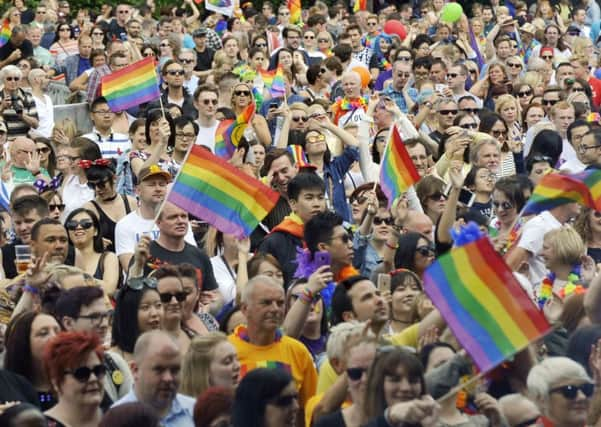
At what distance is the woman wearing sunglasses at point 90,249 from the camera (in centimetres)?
1084

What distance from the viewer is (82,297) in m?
8.45

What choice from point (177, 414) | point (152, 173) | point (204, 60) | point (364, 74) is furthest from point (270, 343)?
point (204, 60)

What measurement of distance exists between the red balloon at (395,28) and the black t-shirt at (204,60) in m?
3.50

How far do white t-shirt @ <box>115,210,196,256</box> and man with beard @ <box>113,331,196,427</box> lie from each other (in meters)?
3.67

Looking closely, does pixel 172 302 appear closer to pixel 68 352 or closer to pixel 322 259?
pixel 322 259

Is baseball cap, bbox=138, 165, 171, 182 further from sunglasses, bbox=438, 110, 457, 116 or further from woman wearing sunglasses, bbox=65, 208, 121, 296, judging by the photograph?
sunglasses, bbox=438, 110, 457, 116

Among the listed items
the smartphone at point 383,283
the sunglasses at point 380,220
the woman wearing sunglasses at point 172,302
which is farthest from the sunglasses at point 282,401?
the sunglasses at point 380,220

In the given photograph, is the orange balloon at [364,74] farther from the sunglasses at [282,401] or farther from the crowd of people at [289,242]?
the sunglasses at [282,401]

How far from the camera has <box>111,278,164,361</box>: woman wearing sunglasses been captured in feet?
28.3

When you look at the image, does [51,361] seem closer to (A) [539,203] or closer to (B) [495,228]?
(A) [539,203]

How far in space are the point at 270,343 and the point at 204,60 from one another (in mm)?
12589

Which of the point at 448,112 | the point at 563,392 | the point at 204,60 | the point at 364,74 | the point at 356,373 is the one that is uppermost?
the point at 563,392

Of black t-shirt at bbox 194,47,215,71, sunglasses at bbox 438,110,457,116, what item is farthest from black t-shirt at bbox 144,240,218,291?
black t-shirt at bbox 194,47,215,71

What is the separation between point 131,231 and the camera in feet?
36.8
